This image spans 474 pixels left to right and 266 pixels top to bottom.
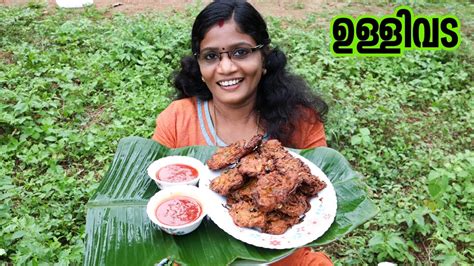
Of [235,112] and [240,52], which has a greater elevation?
[240,52]

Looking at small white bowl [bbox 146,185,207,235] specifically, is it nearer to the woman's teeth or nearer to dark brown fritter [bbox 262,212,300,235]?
dark brown fritter [bbox 262,212,300,235]

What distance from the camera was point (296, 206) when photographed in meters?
1.92

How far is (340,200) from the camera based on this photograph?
6.75 ft

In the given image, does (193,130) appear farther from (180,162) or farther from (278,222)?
(278,222)

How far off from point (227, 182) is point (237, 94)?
21.7 inches

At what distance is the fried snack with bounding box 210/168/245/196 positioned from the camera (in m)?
1.96

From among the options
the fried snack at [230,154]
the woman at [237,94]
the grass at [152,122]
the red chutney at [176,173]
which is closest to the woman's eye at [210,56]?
the woman at [237,94]

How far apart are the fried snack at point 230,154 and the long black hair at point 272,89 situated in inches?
14.7

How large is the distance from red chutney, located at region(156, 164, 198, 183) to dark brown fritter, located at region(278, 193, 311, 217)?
47cm

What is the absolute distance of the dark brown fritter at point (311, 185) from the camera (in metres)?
1.97

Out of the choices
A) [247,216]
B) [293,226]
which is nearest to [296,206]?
[293,226]

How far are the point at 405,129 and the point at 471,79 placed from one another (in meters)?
1.81

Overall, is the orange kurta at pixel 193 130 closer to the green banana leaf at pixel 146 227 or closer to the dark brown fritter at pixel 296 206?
the green banana leaf at pixel 146 227

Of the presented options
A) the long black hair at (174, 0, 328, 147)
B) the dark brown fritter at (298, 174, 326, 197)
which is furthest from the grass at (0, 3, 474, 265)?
the dark brown fritter at (298, 174, 326, 197)
